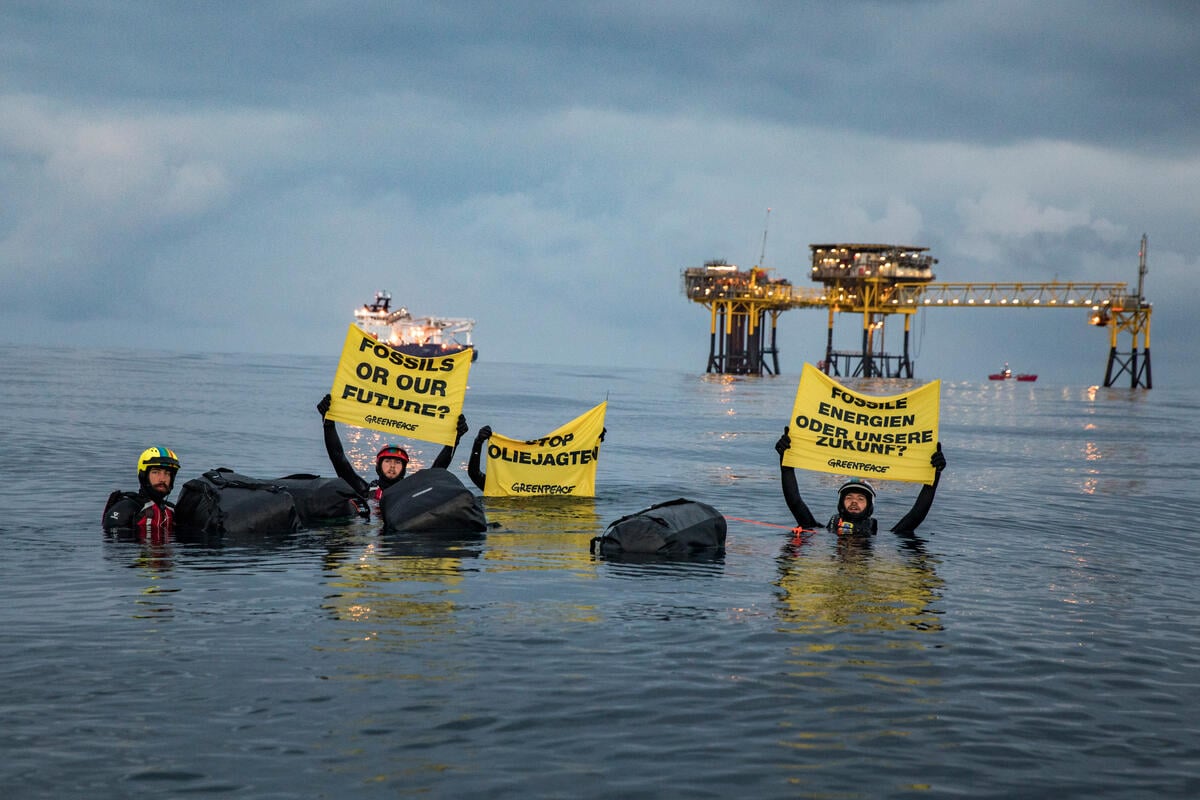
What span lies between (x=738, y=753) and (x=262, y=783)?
11.1ft

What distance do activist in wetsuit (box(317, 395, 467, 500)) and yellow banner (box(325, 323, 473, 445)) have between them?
344mm

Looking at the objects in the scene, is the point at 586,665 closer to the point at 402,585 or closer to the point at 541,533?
the point at 402,585

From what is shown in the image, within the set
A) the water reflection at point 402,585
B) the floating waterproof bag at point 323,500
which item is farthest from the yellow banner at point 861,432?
the floating waterproof bag at point 323,500

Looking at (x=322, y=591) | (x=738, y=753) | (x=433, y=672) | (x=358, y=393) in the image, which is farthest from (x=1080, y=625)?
(x=358, y=393)

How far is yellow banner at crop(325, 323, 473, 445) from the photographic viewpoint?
1970cm

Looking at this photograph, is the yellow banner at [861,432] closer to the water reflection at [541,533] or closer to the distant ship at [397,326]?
the water reflection at [541,533]

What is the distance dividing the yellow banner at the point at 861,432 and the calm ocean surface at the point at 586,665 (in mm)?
1359

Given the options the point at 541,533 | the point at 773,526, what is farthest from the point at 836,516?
the point at 541,533

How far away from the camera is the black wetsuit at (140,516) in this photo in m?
16.1

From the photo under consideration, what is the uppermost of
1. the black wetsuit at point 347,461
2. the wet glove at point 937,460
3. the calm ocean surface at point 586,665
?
the wet glove at point 937,460

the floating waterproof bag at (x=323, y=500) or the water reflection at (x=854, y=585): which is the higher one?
the floating waterproof bag at (x=323, y=500)

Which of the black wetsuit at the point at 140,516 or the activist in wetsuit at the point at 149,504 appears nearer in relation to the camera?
the activist in wetsuit at the point at 149,504

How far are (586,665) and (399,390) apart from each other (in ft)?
33.9

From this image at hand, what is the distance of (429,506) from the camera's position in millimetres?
17109
